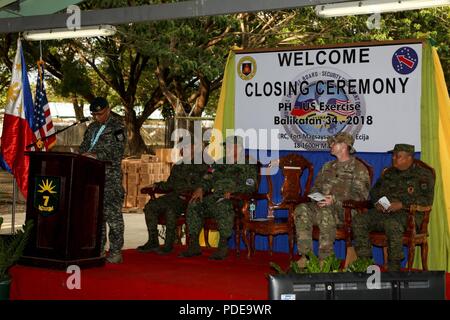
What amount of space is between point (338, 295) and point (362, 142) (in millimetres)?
3453

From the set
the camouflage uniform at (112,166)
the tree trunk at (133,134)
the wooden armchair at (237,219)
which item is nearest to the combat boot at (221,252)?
the wooden armchair at (237,219)

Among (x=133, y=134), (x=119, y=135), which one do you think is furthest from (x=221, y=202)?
(x=133, y=134)

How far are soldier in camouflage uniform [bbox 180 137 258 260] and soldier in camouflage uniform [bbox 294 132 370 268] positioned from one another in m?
0.85

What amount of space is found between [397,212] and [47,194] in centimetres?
310

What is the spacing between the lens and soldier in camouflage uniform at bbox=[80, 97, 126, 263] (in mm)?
6270

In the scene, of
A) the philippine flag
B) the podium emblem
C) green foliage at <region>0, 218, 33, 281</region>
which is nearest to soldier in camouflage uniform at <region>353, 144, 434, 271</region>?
the podium emblem

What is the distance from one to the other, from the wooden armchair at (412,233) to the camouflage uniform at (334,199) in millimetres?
174

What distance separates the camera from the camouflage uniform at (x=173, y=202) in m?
7.36

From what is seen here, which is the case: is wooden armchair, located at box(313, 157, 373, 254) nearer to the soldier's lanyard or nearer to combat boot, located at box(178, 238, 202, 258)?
combat boot, located at box(178, 238, 202, 258)

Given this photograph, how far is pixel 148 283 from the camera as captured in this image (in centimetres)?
550

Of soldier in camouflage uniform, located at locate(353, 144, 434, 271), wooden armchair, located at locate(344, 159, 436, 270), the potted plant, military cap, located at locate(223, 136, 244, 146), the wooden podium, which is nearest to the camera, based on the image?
the potted plant

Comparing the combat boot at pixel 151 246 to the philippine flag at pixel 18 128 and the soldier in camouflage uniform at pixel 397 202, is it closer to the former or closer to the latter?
the philippine flag at pixel 18 128

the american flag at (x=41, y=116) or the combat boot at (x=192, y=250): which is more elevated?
the american flag at (x=41, y=116)
